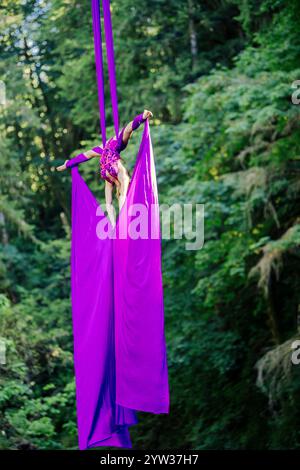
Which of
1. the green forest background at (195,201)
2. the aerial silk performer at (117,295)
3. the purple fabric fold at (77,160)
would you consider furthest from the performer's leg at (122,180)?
the green forest background at (195,201)

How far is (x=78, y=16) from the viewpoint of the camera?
14180 millimetres

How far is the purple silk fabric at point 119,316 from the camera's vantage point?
4832 millimetres

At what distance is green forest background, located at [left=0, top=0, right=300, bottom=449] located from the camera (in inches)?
377

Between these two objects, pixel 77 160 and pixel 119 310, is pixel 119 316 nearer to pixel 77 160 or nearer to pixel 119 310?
pixel 119 310

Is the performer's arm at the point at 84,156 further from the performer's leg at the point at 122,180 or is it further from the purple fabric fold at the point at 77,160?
the performer's leg at the point at 122,180

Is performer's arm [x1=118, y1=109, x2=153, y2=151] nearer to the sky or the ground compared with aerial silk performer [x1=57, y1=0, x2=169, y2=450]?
nearer to the sky

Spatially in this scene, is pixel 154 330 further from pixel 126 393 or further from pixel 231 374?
pixel 231 374

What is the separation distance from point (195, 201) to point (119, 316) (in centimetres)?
541

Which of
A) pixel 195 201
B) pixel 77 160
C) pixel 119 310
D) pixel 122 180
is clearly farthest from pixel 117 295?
pixel 195 201

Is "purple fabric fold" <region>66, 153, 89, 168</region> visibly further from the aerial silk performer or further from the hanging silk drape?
the hanging silk drape

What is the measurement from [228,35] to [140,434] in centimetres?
625

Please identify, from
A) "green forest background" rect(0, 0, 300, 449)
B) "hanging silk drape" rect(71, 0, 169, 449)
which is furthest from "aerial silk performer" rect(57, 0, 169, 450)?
"green forest background" rect(0, 0, 300, 449)

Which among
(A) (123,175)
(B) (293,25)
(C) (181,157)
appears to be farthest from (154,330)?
(C) (181,157)

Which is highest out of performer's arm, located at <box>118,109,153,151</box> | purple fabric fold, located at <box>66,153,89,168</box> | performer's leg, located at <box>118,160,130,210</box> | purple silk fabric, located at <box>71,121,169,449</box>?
performer's arm, located at <box>118,109,153,151</box>
